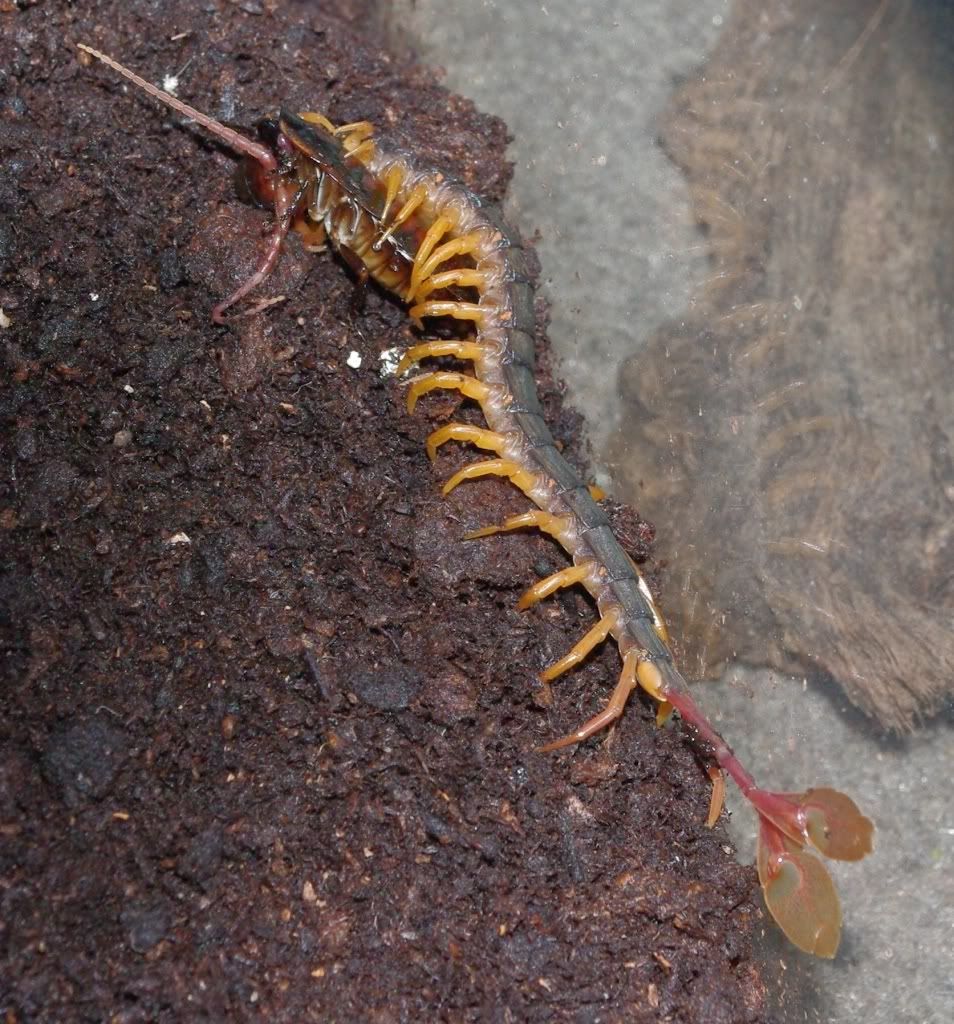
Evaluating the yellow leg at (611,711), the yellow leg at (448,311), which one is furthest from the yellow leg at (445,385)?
the yellow leg at (611,711)

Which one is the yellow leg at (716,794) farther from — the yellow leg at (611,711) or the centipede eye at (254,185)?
the centipede eye at (254,185)

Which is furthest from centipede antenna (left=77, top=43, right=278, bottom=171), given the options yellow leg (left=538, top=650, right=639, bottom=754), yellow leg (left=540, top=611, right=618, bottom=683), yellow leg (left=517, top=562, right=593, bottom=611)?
yellow leg (left=538, top=650, right=639, bottom=754)

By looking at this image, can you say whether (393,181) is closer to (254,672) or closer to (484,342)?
(484,342)

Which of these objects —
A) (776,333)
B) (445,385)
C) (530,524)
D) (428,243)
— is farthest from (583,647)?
(428,243)

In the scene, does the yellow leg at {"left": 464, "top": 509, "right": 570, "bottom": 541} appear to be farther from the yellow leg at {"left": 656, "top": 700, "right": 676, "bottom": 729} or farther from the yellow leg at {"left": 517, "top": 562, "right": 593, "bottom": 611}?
the yellow leg at {"left": 656, "top": 700, "right": 676, "bottom": 729}

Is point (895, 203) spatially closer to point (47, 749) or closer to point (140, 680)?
point (140, 680)
